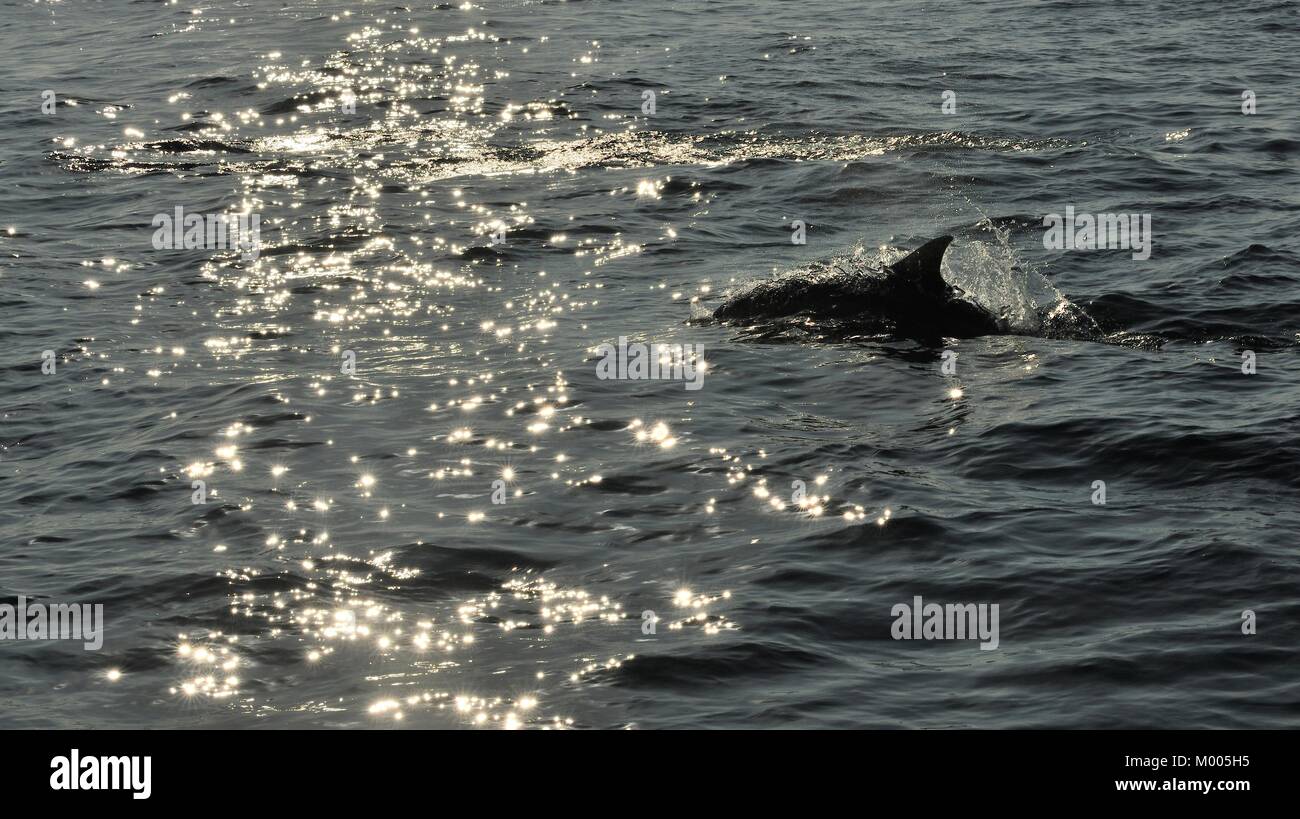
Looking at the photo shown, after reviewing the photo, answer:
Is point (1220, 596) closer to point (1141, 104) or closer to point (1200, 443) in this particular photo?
point (1200, 443)

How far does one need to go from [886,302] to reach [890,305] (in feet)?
0.22

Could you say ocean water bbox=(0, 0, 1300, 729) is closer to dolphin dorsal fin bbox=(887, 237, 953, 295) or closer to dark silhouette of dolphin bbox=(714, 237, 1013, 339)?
dark silhouette of dolphin bbox=(714, 237, 1013, 339)

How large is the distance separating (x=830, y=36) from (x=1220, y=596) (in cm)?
2846

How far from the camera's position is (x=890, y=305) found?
792 inches

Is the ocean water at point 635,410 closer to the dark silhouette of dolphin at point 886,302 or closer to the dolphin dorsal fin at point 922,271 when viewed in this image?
the dark silhouette of dolphin at point 886,302

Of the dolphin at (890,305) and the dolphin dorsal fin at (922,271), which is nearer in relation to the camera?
the dolphin at (890,305)

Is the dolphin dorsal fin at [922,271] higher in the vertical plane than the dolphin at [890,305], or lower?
higher

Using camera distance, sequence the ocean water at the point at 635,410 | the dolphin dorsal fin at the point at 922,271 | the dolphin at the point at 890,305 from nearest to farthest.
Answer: the ocean water at the point at 635,410, the dolphin at the point at 890,305, the dolphin dorsal fin at the point at 922,271

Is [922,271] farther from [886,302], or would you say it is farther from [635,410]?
[635,410]

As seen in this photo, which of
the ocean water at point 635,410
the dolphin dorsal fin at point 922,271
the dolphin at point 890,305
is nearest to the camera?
the ocean water at point 635,410

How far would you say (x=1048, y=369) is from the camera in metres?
18.3

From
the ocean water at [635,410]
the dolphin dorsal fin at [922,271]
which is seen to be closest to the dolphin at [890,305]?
the dolphin dorsal fin at [922,271]

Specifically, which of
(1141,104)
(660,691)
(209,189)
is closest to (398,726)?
(660,691)

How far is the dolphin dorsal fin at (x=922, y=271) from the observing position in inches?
787
